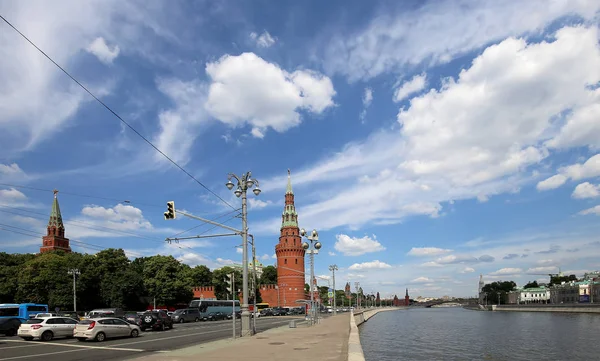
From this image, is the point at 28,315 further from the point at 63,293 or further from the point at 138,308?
the point at 138,308

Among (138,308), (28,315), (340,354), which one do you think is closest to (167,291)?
(138,308)

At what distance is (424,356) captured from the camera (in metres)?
30.9

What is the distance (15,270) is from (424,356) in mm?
84715

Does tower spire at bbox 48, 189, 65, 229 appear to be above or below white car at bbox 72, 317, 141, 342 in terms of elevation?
above

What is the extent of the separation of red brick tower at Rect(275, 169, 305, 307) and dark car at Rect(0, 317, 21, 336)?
Result: 102488mm

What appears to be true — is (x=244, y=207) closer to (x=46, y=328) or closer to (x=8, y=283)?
(x=46, y=328)

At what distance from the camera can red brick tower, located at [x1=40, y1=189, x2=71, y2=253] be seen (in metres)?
134

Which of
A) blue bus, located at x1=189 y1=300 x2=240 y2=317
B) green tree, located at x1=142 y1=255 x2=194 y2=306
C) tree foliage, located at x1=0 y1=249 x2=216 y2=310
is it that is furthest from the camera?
green tree, located at x1=142 y1=255 x2=194 y2=306

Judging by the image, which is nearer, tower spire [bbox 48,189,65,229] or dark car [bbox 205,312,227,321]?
dark car [bbox 205,312,227,321]

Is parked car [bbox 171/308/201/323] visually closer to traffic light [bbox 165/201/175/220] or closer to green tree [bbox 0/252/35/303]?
traffic light [bbox 165/201/175/220]

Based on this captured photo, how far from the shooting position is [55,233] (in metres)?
136

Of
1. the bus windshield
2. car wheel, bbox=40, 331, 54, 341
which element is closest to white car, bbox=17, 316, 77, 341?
car wheel, bbox=40, 331, 54, 341

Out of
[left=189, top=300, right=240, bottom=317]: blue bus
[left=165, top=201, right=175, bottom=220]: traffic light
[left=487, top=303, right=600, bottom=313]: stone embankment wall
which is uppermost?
[left=165, top=201, right=175, bottom=220]: traffic light

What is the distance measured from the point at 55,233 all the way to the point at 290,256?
238 feet
